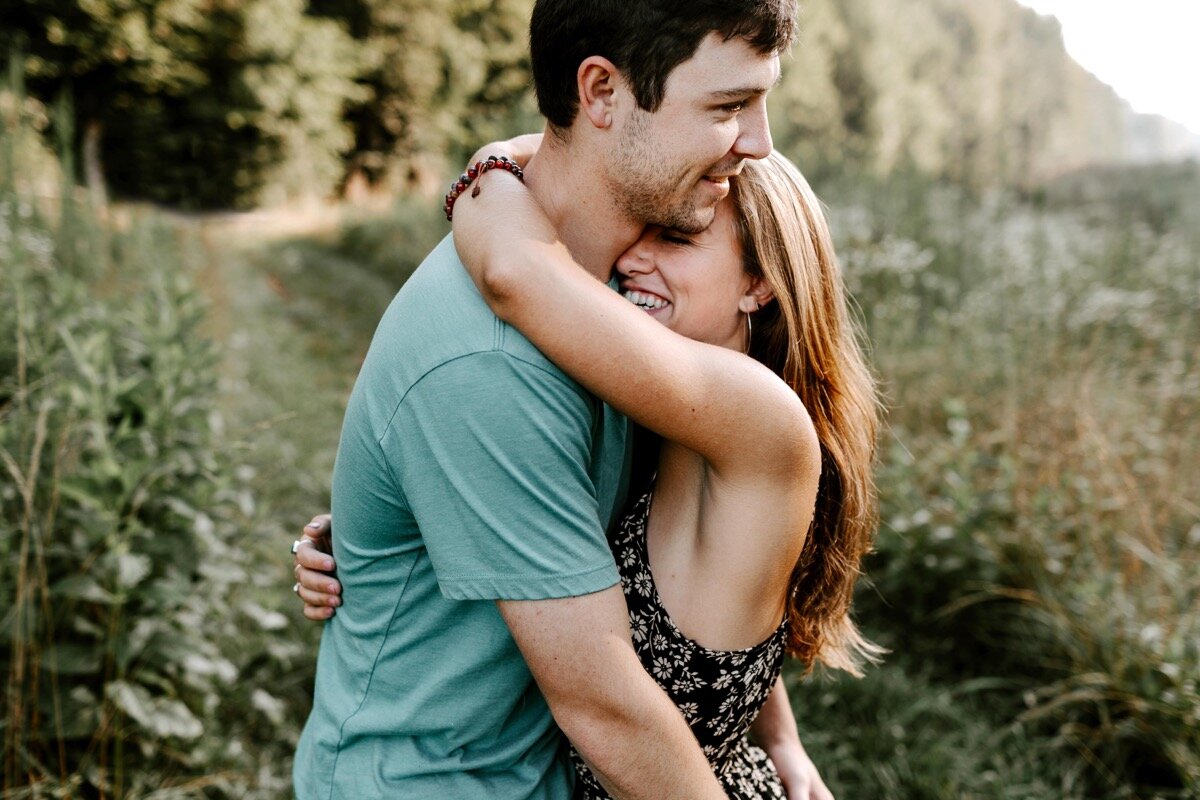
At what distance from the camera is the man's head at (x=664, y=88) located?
1.47m

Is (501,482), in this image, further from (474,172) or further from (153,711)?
(153,711)

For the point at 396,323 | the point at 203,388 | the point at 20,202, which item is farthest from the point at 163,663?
the point at 20,202

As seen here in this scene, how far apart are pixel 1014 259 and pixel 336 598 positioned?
20.3ft

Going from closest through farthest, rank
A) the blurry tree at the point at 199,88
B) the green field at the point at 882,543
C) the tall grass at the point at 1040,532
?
the green field at the point at 882,543, the tall grass at the point at 1040,532, the blurry tree at the point at 199,88

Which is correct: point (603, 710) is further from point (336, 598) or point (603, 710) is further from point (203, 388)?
point (203, 388)

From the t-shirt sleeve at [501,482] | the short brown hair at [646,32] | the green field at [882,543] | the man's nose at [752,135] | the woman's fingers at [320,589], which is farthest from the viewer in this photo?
the green field at [882,543]

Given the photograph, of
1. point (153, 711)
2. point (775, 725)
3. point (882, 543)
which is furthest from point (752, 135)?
point (882, 543)

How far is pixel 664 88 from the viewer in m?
1.50

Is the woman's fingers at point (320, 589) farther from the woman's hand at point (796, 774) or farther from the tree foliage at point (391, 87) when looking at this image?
the tree foliage at point (391, 87)

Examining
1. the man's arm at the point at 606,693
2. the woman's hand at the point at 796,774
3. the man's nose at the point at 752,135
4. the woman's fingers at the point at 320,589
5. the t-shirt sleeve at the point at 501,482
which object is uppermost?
the man's nose at the point at 752,135

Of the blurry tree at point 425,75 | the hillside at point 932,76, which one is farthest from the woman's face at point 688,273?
the hillside at point 932,76

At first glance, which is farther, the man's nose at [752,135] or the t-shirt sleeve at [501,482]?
the man's nose at [752,135]

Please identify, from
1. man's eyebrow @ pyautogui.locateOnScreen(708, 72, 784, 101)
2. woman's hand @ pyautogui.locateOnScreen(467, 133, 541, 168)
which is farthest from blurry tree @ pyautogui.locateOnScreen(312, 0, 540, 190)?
man's eyebrow @ pyautogui.locateOnScreen(708, 72, 784, 101)

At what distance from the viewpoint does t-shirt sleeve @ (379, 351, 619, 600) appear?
4.17 ft
